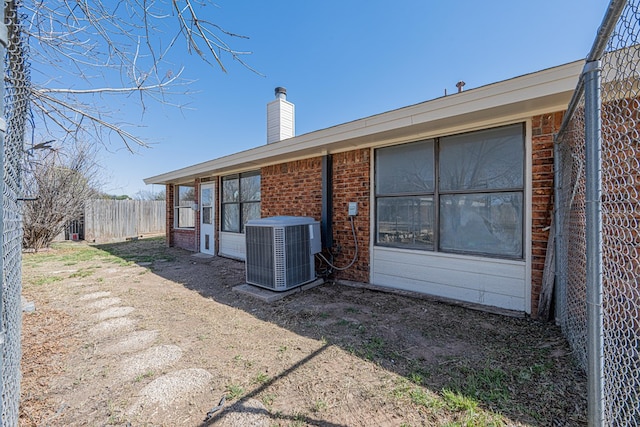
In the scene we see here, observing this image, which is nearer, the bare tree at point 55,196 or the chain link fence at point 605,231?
the chain link fence at point 605,231

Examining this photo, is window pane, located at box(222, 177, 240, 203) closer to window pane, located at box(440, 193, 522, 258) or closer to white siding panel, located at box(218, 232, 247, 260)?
white siding panel, located at box(218, 232, 247, 260)

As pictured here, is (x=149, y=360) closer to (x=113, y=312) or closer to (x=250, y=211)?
(x=113, y=312)

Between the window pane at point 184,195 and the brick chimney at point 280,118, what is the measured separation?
5.39 m

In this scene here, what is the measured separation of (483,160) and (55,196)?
41.3 feet

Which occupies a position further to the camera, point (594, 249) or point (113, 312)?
point (113, 312)

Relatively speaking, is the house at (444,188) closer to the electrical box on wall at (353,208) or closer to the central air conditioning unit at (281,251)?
the electrical box on wall at (353,208)

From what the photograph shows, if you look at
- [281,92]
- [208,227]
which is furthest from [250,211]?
[281,92]

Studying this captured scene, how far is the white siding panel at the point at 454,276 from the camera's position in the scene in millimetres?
3368

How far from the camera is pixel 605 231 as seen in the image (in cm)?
209

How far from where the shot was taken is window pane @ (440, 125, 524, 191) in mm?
3389

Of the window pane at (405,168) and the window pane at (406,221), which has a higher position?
the window pane at (405,168)

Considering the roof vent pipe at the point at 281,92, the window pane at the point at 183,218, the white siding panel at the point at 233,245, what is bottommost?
the white siding panel at the point at 233,245

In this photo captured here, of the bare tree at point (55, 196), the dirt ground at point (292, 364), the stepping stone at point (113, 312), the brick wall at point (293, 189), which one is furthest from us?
the bare tree at point (55, 196)

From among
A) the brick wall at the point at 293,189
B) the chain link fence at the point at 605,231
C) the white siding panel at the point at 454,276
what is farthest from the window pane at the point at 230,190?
the chain link fence at the point at 605,231
